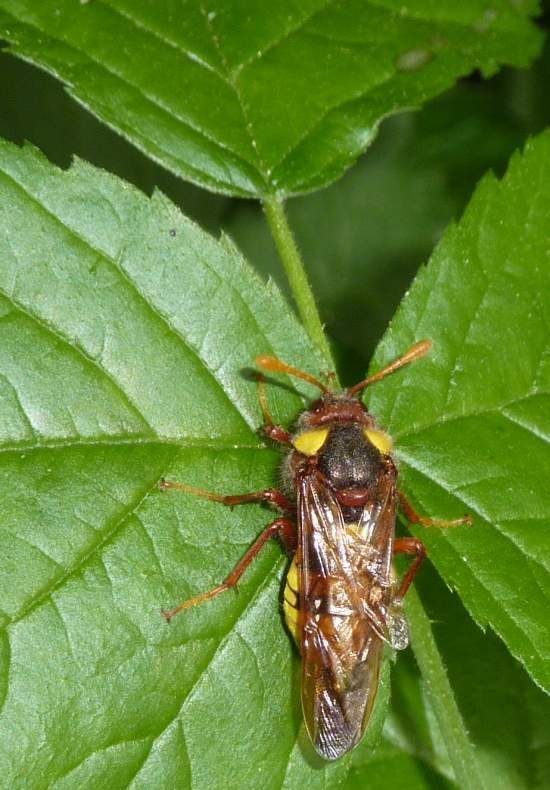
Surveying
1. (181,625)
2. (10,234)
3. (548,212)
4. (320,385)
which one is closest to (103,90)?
(10,234)

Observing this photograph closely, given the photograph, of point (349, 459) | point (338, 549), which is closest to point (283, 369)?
point (349, 459)

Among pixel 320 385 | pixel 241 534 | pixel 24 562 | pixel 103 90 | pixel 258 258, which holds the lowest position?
pixel 24 562

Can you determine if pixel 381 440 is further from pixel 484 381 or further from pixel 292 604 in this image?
pixel 292 604

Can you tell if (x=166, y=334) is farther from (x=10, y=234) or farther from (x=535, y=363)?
(x=535, y=363)

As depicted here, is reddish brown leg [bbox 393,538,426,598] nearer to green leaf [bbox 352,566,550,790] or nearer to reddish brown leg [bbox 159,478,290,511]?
reddish brown leg [bbox 159,478,290,511]

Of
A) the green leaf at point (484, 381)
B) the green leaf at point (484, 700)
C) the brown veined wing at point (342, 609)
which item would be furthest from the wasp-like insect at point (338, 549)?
the green leaf at point (484, 700)

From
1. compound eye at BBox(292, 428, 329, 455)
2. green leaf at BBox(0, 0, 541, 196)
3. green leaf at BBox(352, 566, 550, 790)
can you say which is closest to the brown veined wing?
compound eye at BBox(292, 428, 329, 455)
